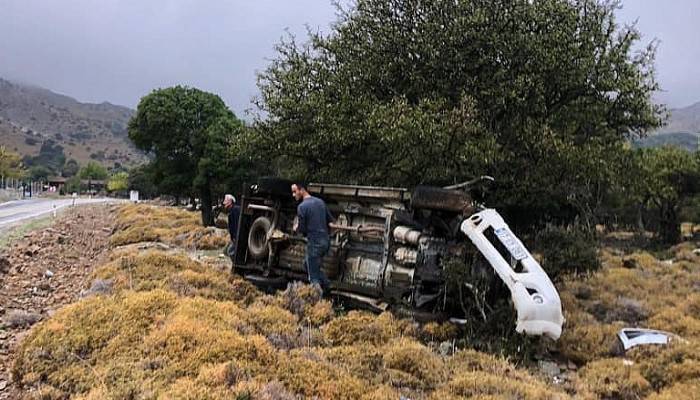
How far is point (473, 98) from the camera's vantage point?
1295cm

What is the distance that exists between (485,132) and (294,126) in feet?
18.7

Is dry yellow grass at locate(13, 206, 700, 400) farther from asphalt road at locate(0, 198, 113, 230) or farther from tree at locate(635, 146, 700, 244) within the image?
asphalt road at locate(0, 198, 113, 230)

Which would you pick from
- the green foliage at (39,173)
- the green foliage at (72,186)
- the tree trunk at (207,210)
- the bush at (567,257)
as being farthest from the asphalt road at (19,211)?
the green foliage at (39,173)

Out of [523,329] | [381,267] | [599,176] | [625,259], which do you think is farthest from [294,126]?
[625,259]

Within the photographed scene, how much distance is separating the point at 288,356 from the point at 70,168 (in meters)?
169

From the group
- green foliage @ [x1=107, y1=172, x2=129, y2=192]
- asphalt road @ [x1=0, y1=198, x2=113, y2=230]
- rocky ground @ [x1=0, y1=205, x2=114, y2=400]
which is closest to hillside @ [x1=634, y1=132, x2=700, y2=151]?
rocky ground @ [x1=0, y1=205, x2=114, y2=400]

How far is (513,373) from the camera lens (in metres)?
6.94

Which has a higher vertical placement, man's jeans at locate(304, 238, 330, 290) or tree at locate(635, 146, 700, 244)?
tree at locate(635, 146, 700, 244)

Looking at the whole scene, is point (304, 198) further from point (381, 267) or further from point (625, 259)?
point (625, 259)

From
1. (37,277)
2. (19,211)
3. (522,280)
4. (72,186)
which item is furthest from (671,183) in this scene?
(72,186)

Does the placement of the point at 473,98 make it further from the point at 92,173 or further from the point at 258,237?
the point at 92,173

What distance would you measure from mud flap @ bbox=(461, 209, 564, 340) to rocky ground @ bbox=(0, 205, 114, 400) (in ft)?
21.2

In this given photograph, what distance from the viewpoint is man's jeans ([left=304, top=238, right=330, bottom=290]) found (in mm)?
10234

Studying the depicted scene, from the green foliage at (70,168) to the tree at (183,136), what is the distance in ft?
437
